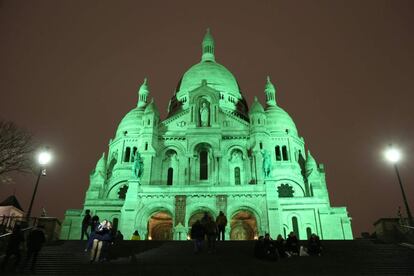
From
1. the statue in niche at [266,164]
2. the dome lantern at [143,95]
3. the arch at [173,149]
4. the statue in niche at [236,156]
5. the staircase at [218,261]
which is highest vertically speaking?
the dome lantern at [143,95]

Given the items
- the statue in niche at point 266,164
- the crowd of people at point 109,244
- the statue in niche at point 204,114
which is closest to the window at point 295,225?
the statue in niche at point 266,164

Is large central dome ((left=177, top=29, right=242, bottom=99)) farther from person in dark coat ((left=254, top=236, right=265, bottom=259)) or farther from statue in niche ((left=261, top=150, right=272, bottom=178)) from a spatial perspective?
person in dark coat ((left=254, top=236, right=265, bottom=259))

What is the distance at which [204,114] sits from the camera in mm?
41938

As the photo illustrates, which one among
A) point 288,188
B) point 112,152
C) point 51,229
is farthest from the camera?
point 112,152

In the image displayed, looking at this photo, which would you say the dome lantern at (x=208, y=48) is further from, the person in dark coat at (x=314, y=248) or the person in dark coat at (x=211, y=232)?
the person in dark coat at (x=314, y=248)

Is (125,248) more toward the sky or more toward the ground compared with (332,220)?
more toward the ground

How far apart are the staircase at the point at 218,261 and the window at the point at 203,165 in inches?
711

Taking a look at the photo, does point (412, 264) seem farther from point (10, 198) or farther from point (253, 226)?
point (10, 198)

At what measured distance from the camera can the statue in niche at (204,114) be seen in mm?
41272

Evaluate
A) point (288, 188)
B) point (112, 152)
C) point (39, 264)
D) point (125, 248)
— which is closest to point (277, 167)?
point (288, 188)

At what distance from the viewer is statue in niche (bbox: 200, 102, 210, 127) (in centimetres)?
4127

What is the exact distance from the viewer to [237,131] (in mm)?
40125

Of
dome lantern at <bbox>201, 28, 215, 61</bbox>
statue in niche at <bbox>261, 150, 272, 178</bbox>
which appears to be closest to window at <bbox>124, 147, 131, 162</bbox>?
statue in niche at <bbox>261, 150, 272, 178</bbox>

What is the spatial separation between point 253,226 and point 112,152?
70.7 ft
